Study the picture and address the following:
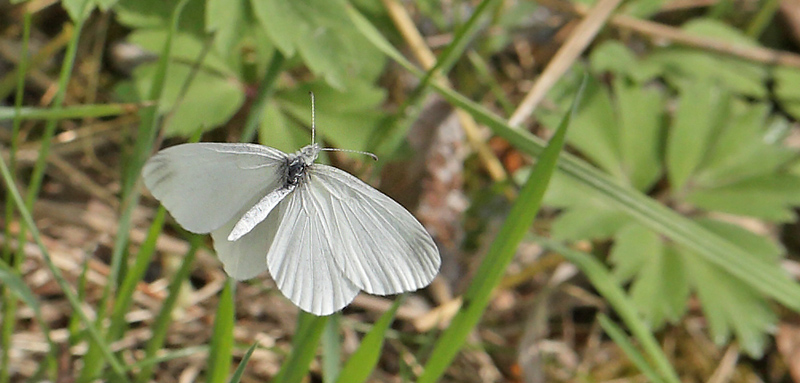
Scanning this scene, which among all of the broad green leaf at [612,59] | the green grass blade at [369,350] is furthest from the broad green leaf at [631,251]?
the green grass blade at [369,350]

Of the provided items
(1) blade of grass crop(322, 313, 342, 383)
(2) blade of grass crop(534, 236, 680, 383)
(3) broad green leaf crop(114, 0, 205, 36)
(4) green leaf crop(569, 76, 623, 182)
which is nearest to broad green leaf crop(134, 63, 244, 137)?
(3) broad green leaf crop(114, 0, 205, 36)

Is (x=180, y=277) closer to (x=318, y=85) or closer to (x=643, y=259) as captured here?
(x=318, y=85)

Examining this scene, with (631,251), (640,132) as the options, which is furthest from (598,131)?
(631,251)

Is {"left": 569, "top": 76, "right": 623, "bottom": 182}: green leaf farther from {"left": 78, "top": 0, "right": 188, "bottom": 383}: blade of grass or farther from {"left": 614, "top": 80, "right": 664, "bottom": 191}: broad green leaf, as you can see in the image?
{"left": 78, "top": 0, "right": 188, "bottom": 383}: blade of grass

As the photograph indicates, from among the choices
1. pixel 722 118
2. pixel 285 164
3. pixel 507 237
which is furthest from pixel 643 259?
pixel 285 164

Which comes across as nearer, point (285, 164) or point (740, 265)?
point (285, 164)

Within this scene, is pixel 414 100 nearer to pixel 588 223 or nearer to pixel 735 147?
pixel 588 223
